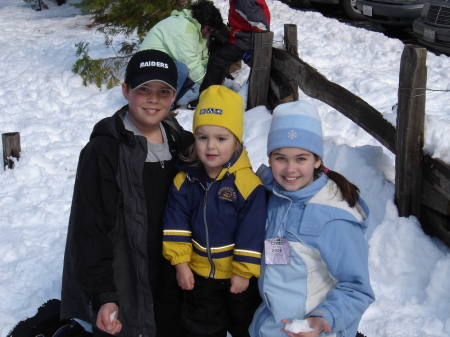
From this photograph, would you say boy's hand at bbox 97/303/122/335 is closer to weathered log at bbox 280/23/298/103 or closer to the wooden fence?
the wooden fence

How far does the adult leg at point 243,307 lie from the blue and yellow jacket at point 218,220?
0.42ft

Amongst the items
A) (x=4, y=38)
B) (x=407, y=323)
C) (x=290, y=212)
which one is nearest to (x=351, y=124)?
(x=407, y=323)

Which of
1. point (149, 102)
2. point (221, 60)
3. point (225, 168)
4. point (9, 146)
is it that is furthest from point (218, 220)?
point (221, 60)

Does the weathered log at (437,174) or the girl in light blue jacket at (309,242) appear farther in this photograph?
the weathered log at (437,174)

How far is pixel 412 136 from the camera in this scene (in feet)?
Result: 11.2

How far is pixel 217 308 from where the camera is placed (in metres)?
2.40

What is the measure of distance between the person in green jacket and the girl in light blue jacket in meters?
4.55

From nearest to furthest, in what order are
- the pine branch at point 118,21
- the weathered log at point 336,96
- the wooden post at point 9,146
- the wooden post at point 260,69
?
the weathered log at point 336,96, the wooden post at point 9,146, the wooden post at point 260,69, the pine branch at point 118,21

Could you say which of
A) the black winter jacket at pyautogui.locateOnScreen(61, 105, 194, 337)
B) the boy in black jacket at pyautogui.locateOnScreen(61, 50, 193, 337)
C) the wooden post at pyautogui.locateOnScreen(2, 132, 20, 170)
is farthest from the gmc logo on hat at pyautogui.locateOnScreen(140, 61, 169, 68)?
the wooden post at pyautogui.locateOnScreen(2, 132, 20, 170)

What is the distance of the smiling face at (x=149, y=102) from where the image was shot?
2.28m

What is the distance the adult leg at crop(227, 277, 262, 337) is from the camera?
7.64ft

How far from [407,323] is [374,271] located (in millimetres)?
490

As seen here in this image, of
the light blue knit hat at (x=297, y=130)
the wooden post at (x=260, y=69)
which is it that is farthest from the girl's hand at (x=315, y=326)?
the wooden post at (x=260, y=69)

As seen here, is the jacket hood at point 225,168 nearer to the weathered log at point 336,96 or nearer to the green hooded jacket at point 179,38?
the weathered log at point 336,96
